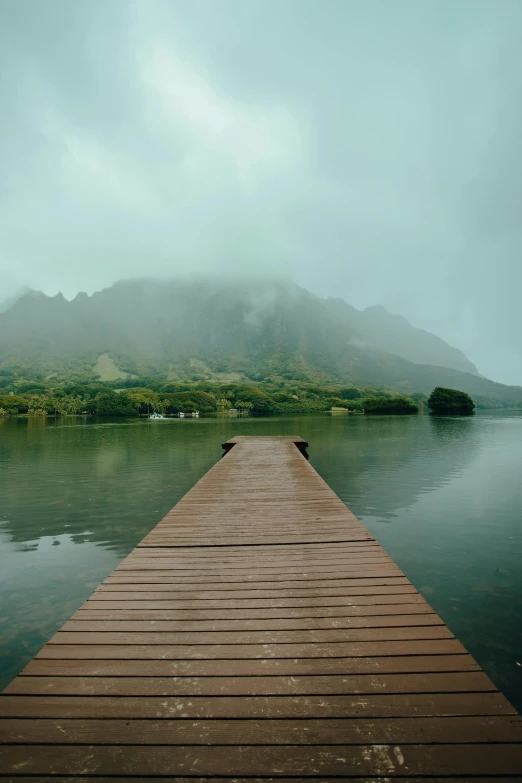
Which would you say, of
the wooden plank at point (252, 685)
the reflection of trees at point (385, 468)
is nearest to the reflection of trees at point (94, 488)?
the reflection of trees at point (385, 468)

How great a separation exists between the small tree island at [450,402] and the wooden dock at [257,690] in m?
126

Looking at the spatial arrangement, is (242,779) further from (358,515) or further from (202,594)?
(358,515)

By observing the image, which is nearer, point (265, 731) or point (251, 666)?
point (265, 731)

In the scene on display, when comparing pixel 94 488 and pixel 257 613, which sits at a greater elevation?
pixel 257 613

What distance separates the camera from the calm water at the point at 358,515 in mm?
7258

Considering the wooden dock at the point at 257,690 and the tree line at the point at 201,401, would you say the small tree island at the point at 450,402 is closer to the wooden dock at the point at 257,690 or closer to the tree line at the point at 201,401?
the tree line at the point at 201,401

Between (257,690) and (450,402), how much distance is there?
425 feet

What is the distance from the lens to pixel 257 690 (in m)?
3.57

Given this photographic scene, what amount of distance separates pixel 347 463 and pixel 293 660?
2203 centimetres

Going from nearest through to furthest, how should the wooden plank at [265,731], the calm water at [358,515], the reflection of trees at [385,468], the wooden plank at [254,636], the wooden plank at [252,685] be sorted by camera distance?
the wooden plank at [265,731]
the wooden plank at [252,685]
the wooden plank at [254,636]
the calm water at [358,515]
the reflection of trees at [385,468]

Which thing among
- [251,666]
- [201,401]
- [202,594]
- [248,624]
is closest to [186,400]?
[201,401]

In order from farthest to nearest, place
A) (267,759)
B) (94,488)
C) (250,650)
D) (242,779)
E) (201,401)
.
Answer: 1. (201,401)
2. (94,488)
3. (250,650)
4. (267,759)
5. (242,779)

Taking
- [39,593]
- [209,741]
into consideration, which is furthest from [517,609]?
[39,593]

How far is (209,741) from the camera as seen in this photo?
3.01 m
